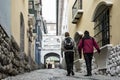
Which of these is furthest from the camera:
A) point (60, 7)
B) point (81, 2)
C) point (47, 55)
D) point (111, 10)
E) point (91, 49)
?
point (47, 55)

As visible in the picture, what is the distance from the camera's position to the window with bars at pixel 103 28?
13963 mm

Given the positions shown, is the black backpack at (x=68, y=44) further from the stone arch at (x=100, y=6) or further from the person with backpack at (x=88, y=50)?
the stone arch at (x=100, y=6)

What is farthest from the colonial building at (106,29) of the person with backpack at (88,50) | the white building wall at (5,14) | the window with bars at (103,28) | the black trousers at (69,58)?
the white building wall at (5,14)

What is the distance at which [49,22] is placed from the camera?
97625 millimetres

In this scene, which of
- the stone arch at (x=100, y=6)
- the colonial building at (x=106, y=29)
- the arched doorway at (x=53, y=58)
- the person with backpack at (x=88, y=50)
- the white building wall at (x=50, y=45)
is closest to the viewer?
the person with backpack at (x=88, y=50)

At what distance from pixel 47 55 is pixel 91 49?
165ft

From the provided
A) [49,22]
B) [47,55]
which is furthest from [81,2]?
[49,22]

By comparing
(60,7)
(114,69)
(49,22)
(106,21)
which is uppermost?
(49,22)

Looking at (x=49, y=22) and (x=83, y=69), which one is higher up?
(x=49, y=22)

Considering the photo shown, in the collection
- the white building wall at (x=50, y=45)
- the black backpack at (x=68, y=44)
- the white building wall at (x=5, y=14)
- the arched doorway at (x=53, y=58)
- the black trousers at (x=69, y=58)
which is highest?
the white building wall at (x=50, y=45)

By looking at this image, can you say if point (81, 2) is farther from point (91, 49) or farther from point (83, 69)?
point (91, 49)

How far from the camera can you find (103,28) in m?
14.6

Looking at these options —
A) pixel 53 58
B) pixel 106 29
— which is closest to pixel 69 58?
pixel 106 29

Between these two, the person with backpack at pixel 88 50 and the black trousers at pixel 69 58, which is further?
the black trousers at pixel 69 58
